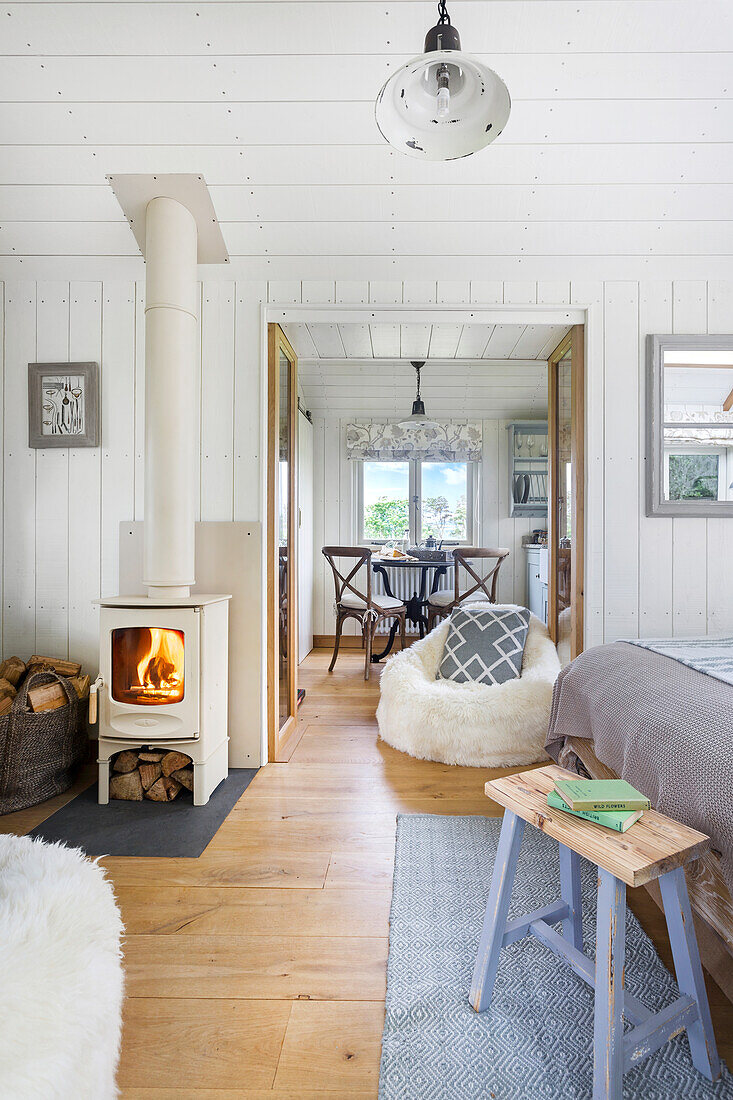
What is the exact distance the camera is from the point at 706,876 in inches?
45.1

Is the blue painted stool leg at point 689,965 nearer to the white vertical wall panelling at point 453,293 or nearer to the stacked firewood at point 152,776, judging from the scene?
the stacked firewood at point 152,776

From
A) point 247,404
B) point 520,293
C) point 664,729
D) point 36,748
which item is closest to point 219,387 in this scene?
point 247,404

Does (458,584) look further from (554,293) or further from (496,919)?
(496,919)

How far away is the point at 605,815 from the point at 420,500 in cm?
452

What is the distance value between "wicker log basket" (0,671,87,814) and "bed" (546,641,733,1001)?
1.91 meters

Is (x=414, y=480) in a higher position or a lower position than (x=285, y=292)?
lower

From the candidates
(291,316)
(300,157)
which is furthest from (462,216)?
(291,316)

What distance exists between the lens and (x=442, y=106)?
4.44 feet

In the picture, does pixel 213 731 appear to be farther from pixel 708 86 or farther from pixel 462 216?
pixel 708 86

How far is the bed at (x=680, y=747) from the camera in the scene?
1078 millimetres

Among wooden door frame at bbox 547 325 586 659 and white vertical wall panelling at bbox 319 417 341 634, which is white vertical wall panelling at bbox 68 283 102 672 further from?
white vertical wall panelling at bbox 319 417 341 634

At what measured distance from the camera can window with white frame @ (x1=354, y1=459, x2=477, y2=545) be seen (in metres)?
5.48

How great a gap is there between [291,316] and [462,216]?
2.72 ft

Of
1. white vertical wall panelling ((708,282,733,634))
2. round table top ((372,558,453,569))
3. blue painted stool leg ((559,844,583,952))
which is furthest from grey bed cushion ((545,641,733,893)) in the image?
round table top ((372,558,453,569))
